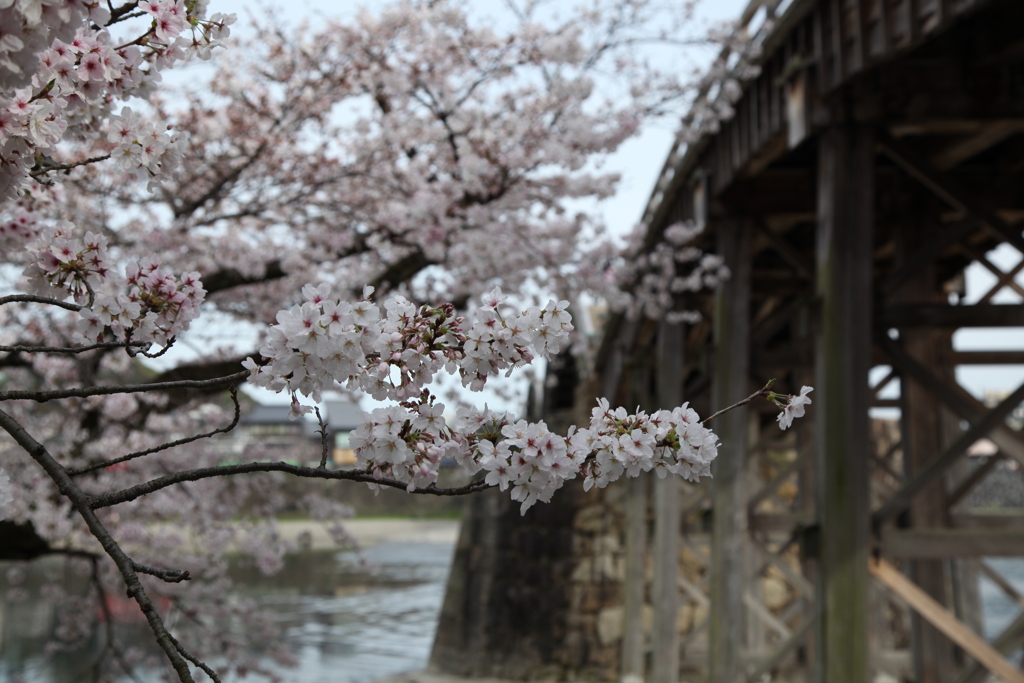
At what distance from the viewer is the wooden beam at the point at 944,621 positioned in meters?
3.75

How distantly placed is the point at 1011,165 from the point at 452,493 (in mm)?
4762

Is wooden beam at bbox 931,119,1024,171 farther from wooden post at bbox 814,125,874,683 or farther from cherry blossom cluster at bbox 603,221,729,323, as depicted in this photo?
cherry blossom cluster at bbox 603,221,729,323

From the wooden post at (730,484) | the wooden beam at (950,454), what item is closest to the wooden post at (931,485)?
the wooden post at (730,484)

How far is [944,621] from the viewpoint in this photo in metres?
3.91

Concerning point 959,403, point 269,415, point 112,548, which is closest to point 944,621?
point 959,403

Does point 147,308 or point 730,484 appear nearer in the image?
point 147,308

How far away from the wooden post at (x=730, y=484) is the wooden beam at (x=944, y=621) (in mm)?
1781

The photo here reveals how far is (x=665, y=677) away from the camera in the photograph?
7.20m

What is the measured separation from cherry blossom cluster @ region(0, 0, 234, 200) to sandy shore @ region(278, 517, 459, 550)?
93.1 feet

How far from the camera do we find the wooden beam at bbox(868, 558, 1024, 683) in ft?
12.3

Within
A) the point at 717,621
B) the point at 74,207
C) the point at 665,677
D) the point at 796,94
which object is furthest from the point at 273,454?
the point at 796,94

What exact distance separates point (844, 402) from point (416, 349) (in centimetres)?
278

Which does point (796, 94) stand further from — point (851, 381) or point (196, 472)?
point (196, 472)

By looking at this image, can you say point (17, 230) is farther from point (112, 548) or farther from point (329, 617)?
point (329, 617)
